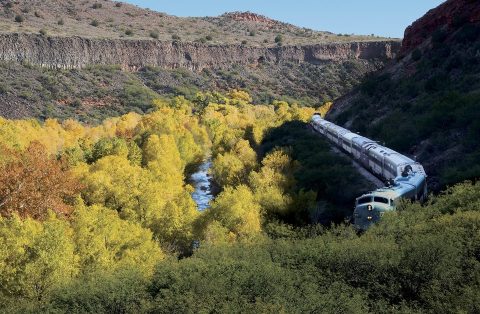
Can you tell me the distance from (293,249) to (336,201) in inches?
602

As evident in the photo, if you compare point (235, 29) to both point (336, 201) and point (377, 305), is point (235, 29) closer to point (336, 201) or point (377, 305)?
point (336, 201)

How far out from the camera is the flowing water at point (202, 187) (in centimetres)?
5159

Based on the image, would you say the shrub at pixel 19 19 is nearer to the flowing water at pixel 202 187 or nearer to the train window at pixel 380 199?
the flowing water at pixel 202 187

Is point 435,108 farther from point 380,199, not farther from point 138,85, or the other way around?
point 138,85

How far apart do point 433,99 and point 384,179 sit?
50.1 ft

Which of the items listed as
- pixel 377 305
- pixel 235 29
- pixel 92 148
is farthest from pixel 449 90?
pixel 235 29

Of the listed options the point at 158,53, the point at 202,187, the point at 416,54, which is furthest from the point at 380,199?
the point at 158,53

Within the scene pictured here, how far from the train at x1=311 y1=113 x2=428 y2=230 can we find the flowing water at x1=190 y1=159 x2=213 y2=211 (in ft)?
44.2

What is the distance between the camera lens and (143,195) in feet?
114

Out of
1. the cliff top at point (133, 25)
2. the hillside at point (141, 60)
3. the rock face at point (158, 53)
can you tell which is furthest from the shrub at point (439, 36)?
the cliff top at point (133, 25)

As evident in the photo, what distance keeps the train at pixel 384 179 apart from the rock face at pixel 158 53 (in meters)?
59.9

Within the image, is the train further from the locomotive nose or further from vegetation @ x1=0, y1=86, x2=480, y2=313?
vegetation @ x1=0, y1=86, x2=480, y2=313

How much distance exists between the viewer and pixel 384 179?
36250mm

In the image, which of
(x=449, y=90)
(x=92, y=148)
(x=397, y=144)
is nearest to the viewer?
(x=397, y=144)
